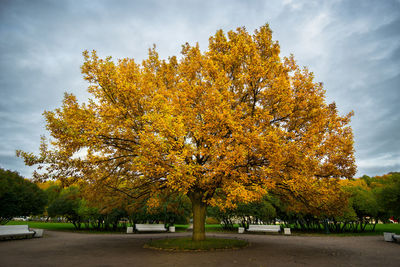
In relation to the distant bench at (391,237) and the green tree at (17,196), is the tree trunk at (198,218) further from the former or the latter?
the green tree at (17,196)

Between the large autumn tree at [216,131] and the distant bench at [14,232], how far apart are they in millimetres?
7902

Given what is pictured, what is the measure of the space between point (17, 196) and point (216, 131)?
20300mm

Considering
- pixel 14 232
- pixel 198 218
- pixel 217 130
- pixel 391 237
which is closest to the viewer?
pixel 217 130

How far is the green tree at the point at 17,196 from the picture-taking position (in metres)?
20.5

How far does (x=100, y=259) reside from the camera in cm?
995

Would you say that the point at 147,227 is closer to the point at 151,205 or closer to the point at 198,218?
the point at 198,218

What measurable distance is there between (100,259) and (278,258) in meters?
7.71

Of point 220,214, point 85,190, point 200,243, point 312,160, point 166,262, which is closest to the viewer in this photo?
point 166,262

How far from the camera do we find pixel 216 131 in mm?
12398

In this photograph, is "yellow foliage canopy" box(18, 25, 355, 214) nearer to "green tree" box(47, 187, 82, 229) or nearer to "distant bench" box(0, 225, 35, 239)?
"distant bench" box(0, 225, 35, 239)

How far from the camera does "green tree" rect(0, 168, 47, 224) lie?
806 inches

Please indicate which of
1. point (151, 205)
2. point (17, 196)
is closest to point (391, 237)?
point (151, 205)

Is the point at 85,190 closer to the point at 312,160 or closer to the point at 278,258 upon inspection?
the point at 278,258

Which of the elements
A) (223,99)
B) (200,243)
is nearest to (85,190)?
(200,243)
